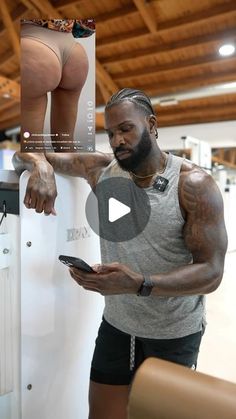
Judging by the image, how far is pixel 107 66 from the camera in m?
6.39

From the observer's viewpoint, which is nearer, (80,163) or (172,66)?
(80,163)

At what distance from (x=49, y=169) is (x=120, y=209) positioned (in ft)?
1.08

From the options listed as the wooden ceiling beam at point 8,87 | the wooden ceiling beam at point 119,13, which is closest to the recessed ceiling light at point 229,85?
the wooden ceiling beam at point 119,13

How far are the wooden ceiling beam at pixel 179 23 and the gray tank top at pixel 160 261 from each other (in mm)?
4258

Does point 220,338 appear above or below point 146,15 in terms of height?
below

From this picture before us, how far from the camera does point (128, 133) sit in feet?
4.07

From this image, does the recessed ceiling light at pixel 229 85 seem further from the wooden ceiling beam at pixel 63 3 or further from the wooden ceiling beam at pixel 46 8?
the wooden ceiling beam at pixel 46 8

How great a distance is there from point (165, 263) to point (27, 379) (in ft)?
2.36

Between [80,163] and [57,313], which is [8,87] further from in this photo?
[57,313]

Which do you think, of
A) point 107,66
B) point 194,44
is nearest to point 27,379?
point 194,44

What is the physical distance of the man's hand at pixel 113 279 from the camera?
3.44 ft

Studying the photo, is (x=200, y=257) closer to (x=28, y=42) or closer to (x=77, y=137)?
(x=77, y=137)

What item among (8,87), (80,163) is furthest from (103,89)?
(80,163)

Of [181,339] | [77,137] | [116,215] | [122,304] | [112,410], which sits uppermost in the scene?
[77,137]
